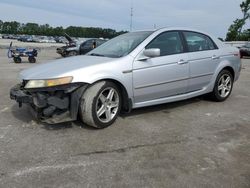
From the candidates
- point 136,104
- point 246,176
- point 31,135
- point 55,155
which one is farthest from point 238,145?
point 31,135

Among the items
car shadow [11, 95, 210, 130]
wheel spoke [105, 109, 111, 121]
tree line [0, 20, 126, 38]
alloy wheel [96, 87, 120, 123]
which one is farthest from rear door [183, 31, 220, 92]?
tree line [0, 20, 126, 38]

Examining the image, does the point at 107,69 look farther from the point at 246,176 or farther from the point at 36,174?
the point at 246,176

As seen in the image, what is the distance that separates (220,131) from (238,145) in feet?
1.85

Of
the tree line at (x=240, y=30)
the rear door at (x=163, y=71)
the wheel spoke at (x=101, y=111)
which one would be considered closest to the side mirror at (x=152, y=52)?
the rear door at (x=163, y=71)

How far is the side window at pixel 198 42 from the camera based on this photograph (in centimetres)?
590

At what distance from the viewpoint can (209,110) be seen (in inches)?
235

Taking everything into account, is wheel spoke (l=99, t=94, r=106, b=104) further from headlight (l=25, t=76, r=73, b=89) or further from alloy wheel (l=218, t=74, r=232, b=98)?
alloy wheel (l=218, t=74, r=232, b=98)

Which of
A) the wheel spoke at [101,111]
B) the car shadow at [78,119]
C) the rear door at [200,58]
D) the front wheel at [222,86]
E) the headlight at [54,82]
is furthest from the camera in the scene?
the front wheel at [222,86]

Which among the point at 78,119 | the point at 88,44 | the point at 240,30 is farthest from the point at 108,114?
the point at 240,30

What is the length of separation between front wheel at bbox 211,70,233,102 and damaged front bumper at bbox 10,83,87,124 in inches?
125

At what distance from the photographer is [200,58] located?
5.92 metres

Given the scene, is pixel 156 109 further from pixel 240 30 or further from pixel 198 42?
pixel 240 30

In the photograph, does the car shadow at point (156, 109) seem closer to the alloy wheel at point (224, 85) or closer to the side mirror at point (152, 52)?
the alloy wheel at point (224, 85)

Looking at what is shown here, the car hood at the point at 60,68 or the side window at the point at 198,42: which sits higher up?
the side window at the point at 198,42
